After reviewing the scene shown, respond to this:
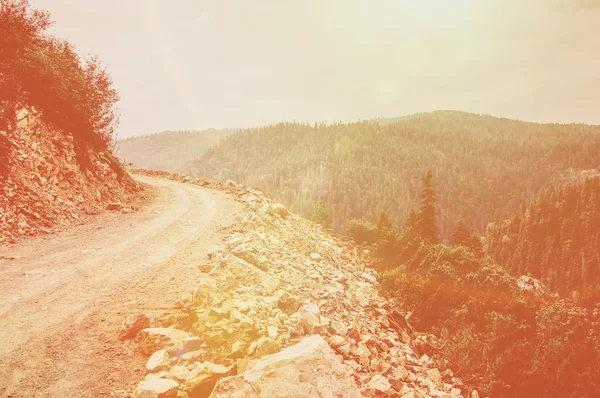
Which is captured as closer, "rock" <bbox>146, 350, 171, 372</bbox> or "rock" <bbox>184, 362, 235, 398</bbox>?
"rock" <bbox>184, 362, 235, 398</bbox>

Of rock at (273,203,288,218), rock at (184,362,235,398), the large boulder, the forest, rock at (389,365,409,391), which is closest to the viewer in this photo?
the large boulder

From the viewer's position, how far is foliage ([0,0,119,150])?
56.1 ft

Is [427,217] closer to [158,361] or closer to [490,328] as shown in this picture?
[490,328]

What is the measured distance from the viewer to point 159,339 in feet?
23.2

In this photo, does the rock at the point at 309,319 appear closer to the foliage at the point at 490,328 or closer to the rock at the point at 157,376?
the rock at the point at 157,376

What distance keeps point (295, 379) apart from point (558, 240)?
567ft

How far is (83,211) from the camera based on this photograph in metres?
17.2

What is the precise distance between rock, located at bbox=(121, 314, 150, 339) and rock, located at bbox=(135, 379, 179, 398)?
1.88 metres

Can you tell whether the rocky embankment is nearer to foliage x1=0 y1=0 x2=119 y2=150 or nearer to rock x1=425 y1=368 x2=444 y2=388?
rock x1=425 y1=368 x2=444 y2=388

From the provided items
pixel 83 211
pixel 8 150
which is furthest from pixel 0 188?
pixel 83 211

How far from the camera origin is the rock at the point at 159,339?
6.93 metres

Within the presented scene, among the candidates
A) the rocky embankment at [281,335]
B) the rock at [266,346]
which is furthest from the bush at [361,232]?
the rock at [266,346]

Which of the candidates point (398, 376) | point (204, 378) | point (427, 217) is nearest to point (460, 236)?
point (427, 217)

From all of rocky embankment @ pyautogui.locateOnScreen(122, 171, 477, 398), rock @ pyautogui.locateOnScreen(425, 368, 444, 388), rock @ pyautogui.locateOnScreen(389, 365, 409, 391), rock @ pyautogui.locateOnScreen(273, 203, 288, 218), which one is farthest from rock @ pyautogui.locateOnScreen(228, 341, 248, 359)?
rock @ pyautogui.locateOnScreen(273, 203, 288, 218)
